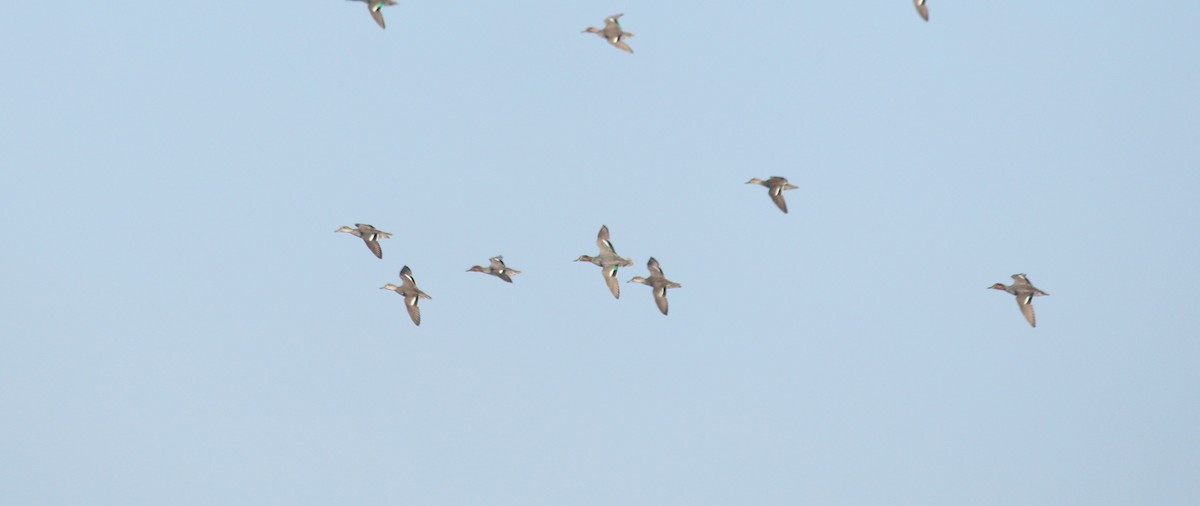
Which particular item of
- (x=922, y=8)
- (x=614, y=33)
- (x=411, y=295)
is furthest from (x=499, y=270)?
(x=922, y=8)

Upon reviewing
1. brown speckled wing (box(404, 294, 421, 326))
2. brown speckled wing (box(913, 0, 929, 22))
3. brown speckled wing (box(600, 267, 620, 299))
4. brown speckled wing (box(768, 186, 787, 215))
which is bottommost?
brown speckled wing (box(404, 294, 421, 326))

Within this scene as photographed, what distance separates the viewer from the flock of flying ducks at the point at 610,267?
60938 millimetres

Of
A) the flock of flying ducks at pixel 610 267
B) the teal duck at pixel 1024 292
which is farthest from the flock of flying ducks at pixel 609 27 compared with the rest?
the teal duck at pixel 1024 292

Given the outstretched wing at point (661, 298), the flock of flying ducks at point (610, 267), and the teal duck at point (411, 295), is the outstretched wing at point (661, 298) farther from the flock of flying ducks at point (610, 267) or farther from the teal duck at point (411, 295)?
the teal duck at point (411, 295)

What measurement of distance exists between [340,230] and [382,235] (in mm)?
1755

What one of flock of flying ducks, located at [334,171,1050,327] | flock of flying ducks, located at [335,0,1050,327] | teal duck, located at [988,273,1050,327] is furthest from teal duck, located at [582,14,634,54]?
teal duck, located at [988,273,1050,327]

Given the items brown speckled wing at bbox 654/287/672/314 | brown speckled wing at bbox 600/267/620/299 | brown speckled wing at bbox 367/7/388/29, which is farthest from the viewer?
brown speckled wing at bbox 600/267/620/299

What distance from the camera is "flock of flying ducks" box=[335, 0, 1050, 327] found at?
60938 mm

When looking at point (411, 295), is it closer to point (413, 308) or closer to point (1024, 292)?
point (413, 308)

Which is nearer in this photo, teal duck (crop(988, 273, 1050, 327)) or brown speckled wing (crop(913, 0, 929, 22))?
brown speckled wing (crop(913, 0, 929, 22))

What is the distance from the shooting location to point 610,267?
64375 mm

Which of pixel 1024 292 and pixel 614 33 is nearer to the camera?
pixel 614 33

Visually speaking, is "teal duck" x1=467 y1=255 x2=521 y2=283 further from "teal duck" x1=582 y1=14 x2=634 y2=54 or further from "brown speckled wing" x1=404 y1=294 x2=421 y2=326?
"teal duck" x1=582 y1=14 x2=634 y2=54

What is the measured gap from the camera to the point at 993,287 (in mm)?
66000
